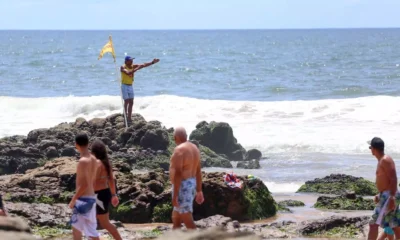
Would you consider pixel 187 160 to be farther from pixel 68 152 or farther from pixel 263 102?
pixel 263 102

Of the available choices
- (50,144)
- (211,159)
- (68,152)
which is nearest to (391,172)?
(68,152)

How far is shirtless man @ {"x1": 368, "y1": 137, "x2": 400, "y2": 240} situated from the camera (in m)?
9.09

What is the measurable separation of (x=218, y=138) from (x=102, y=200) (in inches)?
442

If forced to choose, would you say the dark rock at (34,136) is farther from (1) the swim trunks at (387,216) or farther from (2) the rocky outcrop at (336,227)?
(1) the swim trunks at (387,216)

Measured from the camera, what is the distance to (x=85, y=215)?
8781mm

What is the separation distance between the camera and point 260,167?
1947cm

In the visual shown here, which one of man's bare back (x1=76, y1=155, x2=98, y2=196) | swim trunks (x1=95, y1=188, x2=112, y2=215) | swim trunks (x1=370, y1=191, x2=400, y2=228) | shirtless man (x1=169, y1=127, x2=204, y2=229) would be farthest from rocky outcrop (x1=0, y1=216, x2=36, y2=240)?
swim trunks (x1=370, y1=191, x2=400, y2=228)

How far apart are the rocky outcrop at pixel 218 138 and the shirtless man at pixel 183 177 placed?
10.9m

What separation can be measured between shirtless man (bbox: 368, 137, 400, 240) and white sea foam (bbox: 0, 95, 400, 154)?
13.7 m

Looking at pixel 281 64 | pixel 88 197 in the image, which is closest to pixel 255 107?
pixel 88 197

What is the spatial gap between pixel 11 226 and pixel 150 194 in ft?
13.9

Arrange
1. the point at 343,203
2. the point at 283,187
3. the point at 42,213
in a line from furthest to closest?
1. the point at 283,187
2. the point at 343,203
3. the point at 42,213

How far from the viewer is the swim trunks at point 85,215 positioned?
8750 millimetres

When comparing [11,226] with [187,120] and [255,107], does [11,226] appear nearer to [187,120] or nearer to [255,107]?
[187,120]
